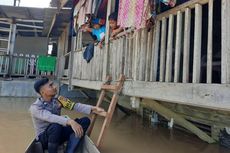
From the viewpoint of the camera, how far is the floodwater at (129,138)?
470 centimetres

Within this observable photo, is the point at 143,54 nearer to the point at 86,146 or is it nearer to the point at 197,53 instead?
the point at 197,53

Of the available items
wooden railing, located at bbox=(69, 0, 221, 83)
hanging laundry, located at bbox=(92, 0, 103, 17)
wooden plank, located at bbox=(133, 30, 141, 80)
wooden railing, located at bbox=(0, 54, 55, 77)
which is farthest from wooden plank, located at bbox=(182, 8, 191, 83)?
wooden railing, located at bbox=(0, 54, 55, 77)

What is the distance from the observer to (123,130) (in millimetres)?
6184

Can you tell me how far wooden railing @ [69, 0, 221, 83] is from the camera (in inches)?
114

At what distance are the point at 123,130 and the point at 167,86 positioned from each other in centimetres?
316

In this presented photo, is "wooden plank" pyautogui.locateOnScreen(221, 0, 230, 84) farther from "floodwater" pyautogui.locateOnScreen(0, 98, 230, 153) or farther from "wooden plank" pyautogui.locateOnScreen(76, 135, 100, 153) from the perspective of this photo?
"floodwater" pyautogui.locateOnScreen(0, 98, 230, 153)

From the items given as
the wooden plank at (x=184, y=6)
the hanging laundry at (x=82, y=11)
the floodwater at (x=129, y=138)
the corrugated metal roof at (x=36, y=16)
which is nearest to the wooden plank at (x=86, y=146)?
the floodwater at (x=129, y=138)

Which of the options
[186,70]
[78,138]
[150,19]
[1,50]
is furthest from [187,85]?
[1,50]

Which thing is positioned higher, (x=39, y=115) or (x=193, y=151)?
(x=39, y=115)

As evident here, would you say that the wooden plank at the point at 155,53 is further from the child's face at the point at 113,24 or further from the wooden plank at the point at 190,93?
the child's face at the point at 113,24

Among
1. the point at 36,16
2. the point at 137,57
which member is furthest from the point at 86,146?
the point at 36,16

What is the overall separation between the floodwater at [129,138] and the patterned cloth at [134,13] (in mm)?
2047

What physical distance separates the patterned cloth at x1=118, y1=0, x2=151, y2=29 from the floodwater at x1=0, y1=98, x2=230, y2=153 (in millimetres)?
2047

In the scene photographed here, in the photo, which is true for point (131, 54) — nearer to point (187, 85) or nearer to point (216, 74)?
point (216, 74)
